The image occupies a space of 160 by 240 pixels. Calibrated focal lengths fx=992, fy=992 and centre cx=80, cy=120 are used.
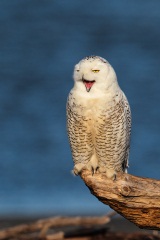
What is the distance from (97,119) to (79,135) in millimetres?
165

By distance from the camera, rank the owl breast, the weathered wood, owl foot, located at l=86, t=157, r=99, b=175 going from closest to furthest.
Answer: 1. the weathered wood
2. the owl breast
3. owl foot, located at l=86, t=157, r=99, b=175

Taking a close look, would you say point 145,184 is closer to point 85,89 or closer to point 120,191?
point 120,191

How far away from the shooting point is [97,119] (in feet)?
15.5

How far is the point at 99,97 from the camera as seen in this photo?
4668mm

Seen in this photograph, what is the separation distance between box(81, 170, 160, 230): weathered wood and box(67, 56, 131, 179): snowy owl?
0.09 metres

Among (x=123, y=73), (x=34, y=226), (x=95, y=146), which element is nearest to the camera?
(x=95, y=146)

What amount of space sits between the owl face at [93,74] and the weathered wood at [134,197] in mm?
445

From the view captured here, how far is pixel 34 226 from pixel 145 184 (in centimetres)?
129

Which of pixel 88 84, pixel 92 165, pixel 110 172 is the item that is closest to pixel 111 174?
pixel 110 172

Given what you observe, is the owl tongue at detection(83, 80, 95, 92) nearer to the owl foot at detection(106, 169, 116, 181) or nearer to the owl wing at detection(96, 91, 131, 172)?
the owl wing at detection(96, 91, 131, 172)

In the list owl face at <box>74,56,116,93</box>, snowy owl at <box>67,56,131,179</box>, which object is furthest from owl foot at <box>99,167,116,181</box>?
owl face at <box>74,56,116,93</box>

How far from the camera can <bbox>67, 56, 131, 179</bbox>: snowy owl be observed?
182 inches

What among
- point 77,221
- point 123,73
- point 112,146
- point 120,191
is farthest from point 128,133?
point 123,73

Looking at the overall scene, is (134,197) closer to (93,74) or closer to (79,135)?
(79,135)
